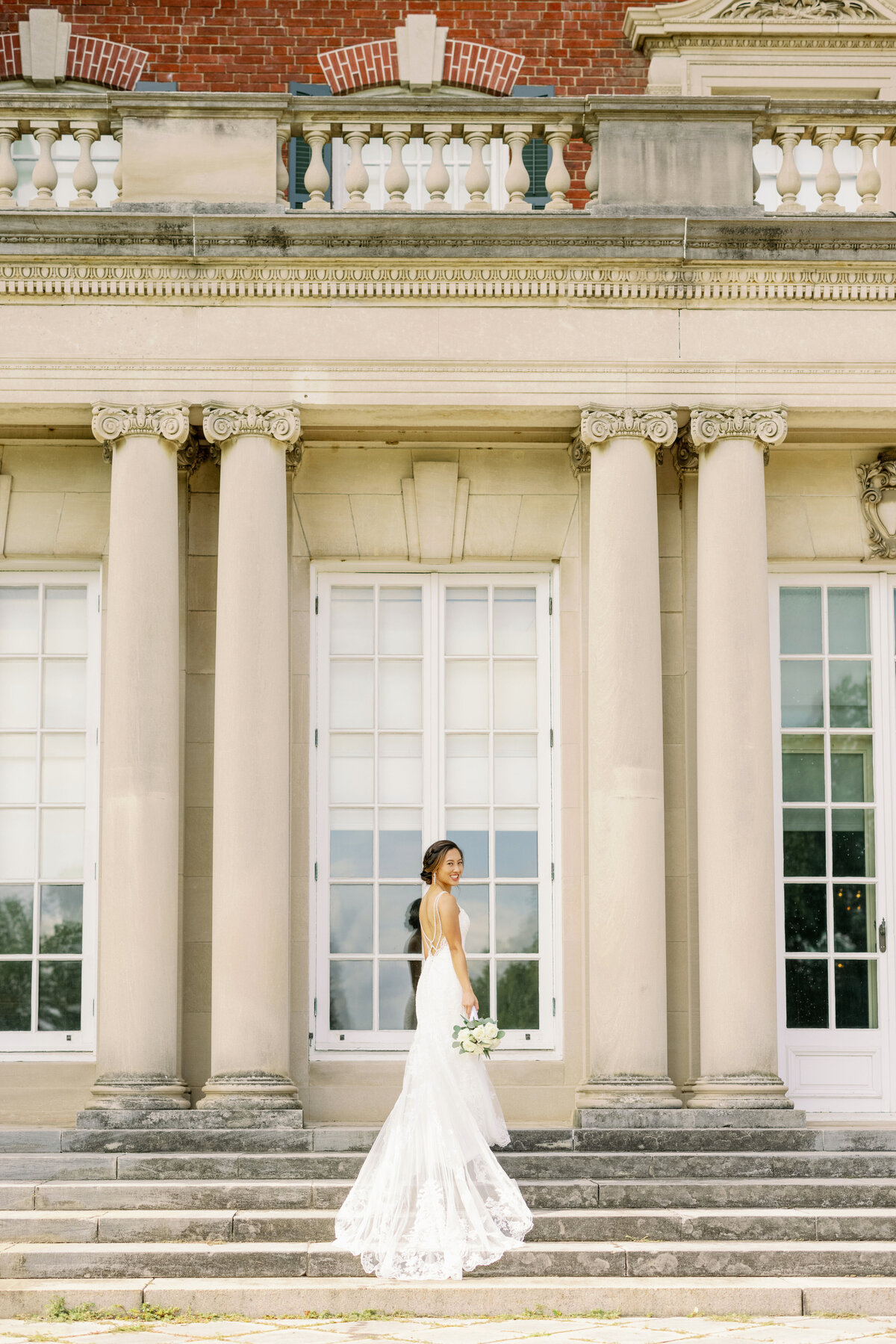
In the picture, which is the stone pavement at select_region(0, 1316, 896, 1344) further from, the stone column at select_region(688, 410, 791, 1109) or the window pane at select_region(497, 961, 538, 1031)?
the window pane at select_region(497, 961, 538, 1031)

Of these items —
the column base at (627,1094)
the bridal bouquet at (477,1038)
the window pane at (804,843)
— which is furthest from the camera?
the window pane at (804,843)

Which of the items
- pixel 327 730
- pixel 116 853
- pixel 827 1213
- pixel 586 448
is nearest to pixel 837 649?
pixel 586 448

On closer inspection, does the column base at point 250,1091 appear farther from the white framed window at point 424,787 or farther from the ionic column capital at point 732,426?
the ionic column capital at point 732,426

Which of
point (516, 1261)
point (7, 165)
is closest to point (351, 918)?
point (516, 1261)

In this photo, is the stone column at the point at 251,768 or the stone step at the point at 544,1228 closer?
the stone step at the point at 544,1228

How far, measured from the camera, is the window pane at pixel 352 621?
511 inches

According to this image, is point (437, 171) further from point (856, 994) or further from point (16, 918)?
point (856, 994)

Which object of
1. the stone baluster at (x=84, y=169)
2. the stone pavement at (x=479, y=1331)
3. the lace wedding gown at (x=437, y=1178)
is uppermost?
the stone baluster at (x=84, y=169)

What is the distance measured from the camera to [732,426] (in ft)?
39.6

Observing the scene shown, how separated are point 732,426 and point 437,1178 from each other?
5615 millimetres

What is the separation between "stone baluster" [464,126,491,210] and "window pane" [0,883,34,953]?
5831 millimetres

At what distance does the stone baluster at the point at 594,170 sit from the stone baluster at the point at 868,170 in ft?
6.00

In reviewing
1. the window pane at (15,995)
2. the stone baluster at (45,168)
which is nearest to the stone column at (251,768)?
the window pane at (15,995)

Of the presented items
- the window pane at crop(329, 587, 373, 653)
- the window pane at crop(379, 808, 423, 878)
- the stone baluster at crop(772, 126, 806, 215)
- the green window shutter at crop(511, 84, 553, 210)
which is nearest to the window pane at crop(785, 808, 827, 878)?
the window pane at crop(379, 808, 423, 878)
